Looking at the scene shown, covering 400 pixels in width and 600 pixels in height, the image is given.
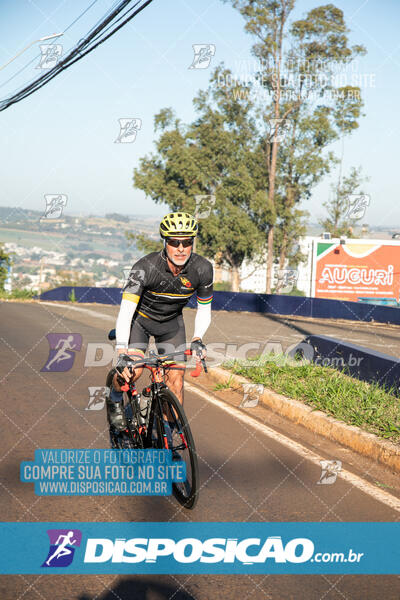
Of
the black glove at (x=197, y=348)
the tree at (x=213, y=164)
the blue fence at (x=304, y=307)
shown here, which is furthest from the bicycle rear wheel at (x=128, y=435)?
the tree at (x=213, y=164)

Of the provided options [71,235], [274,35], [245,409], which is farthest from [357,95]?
[245,409]

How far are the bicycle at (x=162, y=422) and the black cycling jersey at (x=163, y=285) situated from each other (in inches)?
22.4

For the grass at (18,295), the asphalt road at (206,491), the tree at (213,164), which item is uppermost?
the tree at (213,164)

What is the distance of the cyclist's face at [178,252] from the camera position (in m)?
5.02

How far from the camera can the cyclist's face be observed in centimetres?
502

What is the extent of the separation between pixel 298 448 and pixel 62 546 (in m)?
2.93

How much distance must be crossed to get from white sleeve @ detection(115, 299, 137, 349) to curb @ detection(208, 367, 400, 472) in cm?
267

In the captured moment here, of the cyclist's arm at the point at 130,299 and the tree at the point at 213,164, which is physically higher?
the tree at the point at 213,164

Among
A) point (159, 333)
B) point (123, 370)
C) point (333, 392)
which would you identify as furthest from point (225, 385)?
point (123, 370)

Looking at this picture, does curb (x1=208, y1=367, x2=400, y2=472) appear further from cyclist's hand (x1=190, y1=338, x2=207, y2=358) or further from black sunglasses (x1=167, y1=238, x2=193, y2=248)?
black sunglasses (x1=167, y1=238, x2=193, y2=248)

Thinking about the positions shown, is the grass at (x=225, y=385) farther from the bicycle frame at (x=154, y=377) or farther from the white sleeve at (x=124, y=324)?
the white sleeve at (x=124, y=324)

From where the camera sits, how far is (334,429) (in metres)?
6.53

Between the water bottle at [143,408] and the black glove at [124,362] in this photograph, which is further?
the water bottle at [143,408]

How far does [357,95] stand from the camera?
152ft
